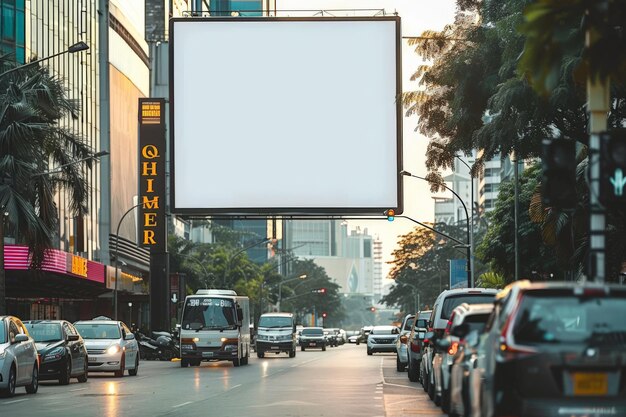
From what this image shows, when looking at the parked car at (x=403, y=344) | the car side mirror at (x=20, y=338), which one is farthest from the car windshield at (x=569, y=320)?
the parked car at (x=403, y=344)

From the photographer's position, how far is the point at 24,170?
3844cm

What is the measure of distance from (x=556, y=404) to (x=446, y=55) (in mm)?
26676

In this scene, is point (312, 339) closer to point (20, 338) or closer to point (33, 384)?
point (33, 384)

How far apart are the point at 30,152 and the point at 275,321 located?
28.8 metres

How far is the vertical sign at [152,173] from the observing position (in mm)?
69688

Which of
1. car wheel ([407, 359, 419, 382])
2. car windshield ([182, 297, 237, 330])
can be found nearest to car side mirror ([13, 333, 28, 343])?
car wheel ([407, 359, 419, 382])

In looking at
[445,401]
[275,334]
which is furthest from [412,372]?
[275,334]

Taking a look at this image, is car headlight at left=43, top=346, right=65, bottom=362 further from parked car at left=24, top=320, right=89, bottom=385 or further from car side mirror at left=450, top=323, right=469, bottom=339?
car side mirror at left=450, top=323, right=469, bottom=339

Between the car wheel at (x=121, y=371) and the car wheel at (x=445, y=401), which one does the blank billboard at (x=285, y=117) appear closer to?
the car wheel at (x=121, y=371)

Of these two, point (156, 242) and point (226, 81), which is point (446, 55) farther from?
point (156, 242)

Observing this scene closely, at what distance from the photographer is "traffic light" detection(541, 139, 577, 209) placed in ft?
48.4

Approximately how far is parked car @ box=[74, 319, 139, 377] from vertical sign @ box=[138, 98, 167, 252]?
29.2 m

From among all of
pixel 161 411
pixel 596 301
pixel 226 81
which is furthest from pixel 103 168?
pixel 596 301

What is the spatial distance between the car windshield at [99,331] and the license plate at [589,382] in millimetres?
28925
